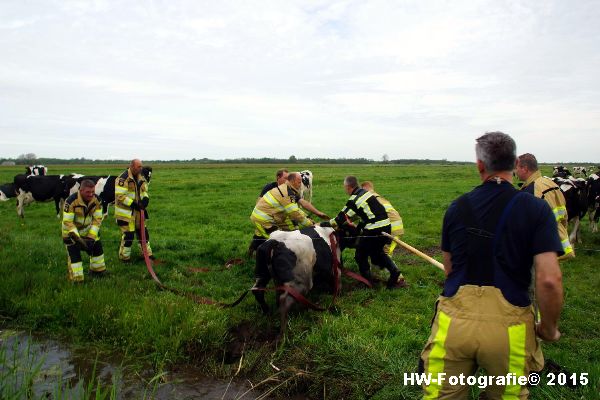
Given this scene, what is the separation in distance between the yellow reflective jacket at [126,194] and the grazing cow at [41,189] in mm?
9032

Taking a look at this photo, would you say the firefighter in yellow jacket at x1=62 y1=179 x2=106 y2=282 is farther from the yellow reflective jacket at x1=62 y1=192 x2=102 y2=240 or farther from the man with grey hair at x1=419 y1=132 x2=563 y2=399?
the man with grey hair at x1=419 y1=132 x2=563 y2=399

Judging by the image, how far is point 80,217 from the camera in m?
8.18

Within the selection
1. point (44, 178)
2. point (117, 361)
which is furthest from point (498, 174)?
point (44, 178)

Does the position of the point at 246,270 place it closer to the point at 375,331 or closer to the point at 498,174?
the point at 375,331

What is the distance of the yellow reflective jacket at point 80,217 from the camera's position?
7832 mm

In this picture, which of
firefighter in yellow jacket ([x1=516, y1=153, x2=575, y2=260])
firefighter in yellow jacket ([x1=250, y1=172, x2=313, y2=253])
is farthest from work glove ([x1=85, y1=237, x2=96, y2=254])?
firefighter in yellow jacket ([x1=516, y1=153, x2=575, y2=260])

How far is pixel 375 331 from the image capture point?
5.85 meters

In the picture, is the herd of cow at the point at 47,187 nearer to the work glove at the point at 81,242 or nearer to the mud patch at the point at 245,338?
the work glove at the point at 81,242

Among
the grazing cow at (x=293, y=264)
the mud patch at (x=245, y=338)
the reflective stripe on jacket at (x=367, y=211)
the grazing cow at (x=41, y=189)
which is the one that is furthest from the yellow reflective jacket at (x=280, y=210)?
the grazing cow at (x=41, y=189)

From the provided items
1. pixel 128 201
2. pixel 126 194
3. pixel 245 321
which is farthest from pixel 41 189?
pixel 245 321

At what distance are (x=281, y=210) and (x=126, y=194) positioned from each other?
3.78 m

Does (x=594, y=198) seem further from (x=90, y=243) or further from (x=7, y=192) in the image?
(x=7, y=192)

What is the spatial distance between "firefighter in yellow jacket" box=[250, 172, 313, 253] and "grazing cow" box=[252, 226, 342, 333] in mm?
1135

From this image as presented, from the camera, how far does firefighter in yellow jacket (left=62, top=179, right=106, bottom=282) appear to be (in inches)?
305
